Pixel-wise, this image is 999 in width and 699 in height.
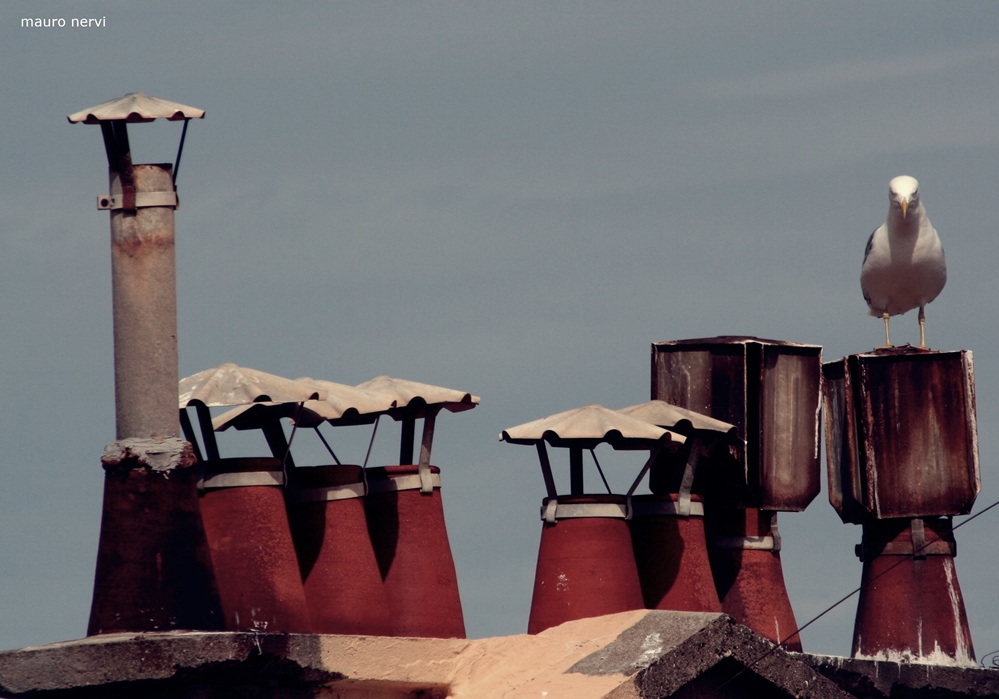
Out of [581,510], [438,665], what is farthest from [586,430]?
[438,665]

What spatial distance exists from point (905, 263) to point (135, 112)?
1028cm

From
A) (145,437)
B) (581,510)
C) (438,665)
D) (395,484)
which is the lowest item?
(438,665)

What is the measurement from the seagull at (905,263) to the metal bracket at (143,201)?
32.3 feet

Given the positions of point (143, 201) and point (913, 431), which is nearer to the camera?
point (143, 201)

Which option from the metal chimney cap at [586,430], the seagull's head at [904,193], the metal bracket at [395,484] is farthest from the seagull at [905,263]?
the metal bracket at [395,484]

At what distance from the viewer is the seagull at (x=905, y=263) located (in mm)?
21078

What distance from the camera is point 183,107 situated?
13609 millimetres

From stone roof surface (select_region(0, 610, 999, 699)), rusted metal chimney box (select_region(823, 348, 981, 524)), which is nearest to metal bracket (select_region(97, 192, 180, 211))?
stone roof surface (select_region(0, 610, 999, 699))

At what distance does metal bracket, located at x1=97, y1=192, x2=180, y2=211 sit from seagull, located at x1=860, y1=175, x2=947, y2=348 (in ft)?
32.3

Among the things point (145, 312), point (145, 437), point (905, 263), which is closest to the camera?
point (145, 437)

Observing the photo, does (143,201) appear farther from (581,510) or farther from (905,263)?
(905,263)

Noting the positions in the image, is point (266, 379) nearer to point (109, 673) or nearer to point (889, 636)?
point (109, 673)

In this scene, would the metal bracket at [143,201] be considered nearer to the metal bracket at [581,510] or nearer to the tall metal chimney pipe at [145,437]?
the tall metal chimney pipe at [145,437]

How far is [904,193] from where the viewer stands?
21.3 metres
